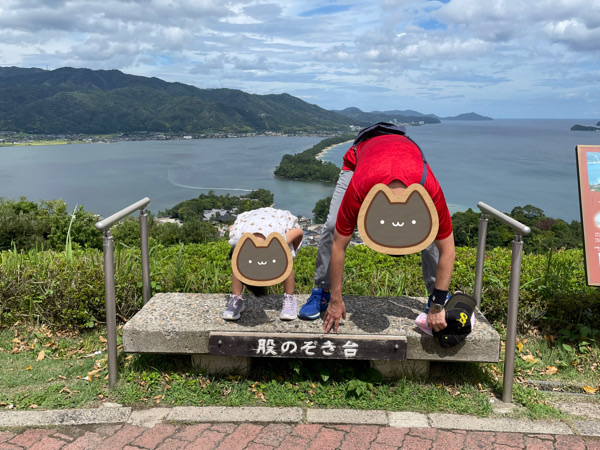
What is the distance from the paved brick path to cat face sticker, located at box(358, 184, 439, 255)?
1059 millimetres

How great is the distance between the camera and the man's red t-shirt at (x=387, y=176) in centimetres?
236

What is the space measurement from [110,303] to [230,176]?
74.4 m

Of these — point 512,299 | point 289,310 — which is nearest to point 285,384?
point 289,310

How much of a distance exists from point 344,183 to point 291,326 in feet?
3.27

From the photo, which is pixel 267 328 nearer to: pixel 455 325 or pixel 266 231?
pixel 266 231

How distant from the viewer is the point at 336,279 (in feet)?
8.73

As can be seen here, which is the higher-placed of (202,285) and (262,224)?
(262,224)

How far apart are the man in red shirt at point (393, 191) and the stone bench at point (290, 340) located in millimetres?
154

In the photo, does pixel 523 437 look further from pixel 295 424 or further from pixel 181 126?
pixel 181 126

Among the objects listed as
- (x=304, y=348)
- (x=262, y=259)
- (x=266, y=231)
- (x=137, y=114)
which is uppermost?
(x=137, y=114)

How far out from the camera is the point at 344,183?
3031 mm

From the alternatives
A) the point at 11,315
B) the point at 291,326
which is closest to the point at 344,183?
the point at 291,326

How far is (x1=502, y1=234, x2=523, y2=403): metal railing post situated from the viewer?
2777mm

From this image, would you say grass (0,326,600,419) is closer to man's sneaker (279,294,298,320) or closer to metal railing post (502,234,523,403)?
metal railing post (502,234,523,403)
